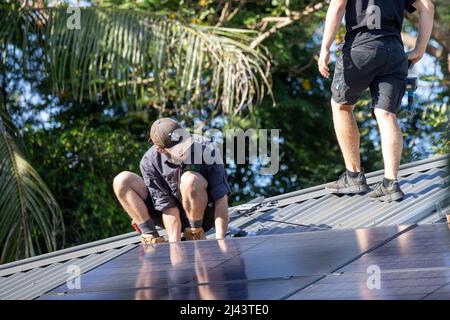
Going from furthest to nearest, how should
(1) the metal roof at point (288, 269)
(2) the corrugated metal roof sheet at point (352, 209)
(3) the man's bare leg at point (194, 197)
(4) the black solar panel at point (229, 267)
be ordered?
(3) the man's bare leg at point (194, 197)
(2) the corrugated metal roof sheet at point (352, 209)
(4) the black solar panel at point (229, 267)
(1) the metal roof at point (288, 269)

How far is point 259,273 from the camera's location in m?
5.88

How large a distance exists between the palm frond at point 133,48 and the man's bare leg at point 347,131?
4.37 m

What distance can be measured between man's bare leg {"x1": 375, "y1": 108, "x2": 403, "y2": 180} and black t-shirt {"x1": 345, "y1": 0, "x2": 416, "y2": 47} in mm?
514

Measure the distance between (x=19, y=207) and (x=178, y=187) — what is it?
374 centimetres

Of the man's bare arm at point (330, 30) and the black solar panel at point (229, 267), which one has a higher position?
the man's bare arm at point (330, 30)

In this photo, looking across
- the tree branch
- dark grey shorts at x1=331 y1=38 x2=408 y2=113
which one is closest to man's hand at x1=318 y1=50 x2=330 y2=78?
dark grey shorts at x1=331 y1=38 x2=408 y2=113

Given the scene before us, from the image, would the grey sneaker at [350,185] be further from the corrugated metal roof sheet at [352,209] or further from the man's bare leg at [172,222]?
the man's bare leg at [172,222]

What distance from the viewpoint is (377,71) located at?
7.67m

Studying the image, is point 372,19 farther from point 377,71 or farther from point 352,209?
point 352,209

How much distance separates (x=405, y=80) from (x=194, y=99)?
6634 millimetres

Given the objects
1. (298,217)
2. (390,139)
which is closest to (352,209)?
(298,217)

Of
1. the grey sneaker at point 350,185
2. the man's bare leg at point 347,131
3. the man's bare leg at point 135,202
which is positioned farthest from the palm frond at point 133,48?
the man's bare leg at point 135,202

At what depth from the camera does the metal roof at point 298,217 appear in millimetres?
7293
